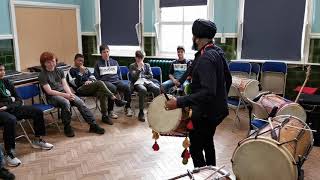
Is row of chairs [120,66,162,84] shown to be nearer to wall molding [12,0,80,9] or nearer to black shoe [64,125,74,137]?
black shoe [64,125,74,137]

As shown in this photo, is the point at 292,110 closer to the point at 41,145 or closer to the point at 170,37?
the point at 41,145

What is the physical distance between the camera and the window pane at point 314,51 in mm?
5160

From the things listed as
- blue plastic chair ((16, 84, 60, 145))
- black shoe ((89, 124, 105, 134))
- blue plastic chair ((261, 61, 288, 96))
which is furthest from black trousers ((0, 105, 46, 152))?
blue plastic chair ((261, 61, 288, 96))

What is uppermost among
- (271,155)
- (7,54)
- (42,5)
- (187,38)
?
(42,5)

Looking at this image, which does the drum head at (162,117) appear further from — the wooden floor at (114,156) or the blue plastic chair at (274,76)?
the blue plastic chair at (274,76)

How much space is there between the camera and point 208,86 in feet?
6.75

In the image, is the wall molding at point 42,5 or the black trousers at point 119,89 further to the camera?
the wall molding at point 42,5

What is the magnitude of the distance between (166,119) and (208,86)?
0.88m

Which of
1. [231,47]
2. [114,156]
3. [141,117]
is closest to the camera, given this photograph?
[114,156]

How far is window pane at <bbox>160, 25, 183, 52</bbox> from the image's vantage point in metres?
6.41

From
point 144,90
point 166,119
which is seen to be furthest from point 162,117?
point 144,90

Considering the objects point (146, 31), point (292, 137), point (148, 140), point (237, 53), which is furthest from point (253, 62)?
point (292, 137)

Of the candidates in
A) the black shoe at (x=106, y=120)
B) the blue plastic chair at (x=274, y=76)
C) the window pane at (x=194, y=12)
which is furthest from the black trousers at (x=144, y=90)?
the blue plastic chair at (x=274, y=76)

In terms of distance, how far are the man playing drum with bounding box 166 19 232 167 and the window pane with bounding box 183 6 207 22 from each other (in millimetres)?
3970
